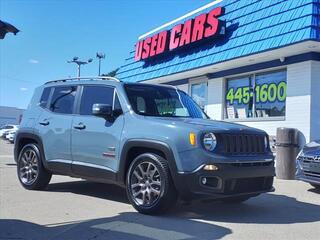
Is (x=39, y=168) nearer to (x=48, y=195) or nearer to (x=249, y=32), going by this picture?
(x=48, y=195)

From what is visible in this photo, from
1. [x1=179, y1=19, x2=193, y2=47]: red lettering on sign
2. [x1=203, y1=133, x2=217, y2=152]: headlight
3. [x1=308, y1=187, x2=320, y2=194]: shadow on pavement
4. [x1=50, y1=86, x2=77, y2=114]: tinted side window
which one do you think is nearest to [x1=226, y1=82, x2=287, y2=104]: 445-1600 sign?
[x1=179, y1=19, x2=193, y2=47]: red lettering on sign

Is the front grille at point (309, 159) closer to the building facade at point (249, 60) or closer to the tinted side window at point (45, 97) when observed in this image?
the building facade at point (249, 60)

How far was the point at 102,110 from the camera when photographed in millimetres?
7633

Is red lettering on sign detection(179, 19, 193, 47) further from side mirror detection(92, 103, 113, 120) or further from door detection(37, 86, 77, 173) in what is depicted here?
side mirror detection(92, 103, 113, 120)

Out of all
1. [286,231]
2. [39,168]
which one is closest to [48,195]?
[39,168]

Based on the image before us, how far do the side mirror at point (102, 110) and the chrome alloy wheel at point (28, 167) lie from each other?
2.08 metres

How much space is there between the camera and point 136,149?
7418 millimetres

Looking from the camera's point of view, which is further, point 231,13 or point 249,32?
point 231,13

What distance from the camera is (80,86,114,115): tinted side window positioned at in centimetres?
815

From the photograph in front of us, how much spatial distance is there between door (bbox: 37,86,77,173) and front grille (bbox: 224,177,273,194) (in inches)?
117

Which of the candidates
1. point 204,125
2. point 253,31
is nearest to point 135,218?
point 204,125

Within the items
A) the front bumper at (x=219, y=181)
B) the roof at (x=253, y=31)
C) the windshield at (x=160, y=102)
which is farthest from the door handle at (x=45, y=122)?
the roof at (x=253, y=31)

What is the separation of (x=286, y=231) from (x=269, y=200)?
8.03 ft

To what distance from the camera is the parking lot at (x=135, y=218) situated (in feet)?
19.5
